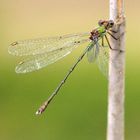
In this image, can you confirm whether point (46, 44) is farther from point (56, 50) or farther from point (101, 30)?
point (101, 30)

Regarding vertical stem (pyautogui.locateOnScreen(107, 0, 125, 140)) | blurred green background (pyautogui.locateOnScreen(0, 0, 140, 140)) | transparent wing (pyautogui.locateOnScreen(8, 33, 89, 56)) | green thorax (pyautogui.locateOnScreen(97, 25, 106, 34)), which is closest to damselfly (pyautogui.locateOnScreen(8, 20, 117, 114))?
transparent wing (pyautogui.locateOnScreen(8, 33, 89, 56))

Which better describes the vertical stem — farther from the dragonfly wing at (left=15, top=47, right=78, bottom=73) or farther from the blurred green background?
the blurred green background

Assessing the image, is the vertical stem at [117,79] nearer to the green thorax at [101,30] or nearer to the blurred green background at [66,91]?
the green thorax at [101,30]

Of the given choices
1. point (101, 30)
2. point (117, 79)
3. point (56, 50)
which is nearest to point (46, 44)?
point (56, 50)

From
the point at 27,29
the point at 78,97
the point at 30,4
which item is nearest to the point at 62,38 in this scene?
the point at 78,97

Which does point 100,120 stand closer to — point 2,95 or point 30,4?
point 2,95

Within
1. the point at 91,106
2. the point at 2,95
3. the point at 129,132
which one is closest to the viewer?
the point at 129,132
